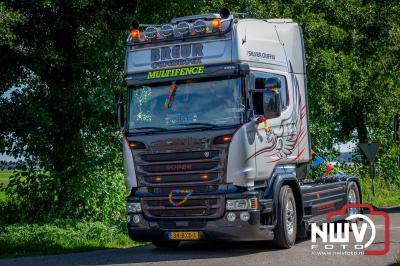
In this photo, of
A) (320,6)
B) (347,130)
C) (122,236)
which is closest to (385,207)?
(320,6)

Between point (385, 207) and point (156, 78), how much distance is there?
14344mm

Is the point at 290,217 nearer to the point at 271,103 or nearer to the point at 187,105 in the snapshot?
the point at 271,103

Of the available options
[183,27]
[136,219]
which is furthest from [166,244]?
[183,27]

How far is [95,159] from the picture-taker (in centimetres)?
1784

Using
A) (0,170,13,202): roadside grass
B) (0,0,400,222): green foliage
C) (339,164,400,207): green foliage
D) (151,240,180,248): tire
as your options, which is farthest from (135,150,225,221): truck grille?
(339,164,400,207): green foliage

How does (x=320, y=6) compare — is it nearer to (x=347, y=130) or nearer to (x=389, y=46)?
(x=389, y=46)

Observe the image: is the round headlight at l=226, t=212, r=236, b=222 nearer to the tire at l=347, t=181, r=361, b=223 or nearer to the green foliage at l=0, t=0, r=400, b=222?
the tire at l=347, t=181, r=361, b=223

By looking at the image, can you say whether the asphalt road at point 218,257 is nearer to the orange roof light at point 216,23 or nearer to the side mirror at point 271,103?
the side mirror at point 271,103

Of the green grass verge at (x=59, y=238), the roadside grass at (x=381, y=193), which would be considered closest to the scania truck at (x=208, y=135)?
the green grass verge at (x=59, y=238)

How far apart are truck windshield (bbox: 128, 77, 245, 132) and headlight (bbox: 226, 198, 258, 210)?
4.11 ft

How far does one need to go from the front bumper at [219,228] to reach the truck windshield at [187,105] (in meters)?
1.59

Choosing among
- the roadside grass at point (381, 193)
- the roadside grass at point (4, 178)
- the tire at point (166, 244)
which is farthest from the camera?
the roadside grass at point (381, 193)

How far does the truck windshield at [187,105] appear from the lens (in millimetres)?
11617

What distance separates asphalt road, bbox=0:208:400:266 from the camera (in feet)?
35.8
